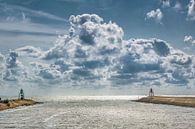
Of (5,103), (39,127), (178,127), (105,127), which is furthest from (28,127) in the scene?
(5,103)

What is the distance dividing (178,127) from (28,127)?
32872 millimetres

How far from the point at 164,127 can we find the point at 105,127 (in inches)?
517

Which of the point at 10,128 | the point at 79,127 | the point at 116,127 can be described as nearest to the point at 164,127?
the point at 116,127

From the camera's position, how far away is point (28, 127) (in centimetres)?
8712

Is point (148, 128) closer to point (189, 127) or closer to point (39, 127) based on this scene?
point (189, 127)

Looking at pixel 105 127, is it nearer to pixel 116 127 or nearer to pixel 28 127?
pixel 116 127

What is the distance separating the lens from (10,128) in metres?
84.6

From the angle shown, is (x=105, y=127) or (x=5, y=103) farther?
(x=5, y=103)

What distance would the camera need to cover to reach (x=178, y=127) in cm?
8906

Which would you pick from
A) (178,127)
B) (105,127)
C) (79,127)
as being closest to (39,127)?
(79,127)

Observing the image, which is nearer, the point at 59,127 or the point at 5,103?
the point at 59,127

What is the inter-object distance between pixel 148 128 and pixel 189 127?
984 cm

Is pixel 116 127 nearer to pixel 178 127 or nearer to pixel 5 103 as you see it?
pixel 178 127

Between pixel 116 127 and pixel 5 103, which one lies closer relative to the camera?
pixel 116 127
